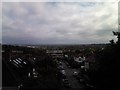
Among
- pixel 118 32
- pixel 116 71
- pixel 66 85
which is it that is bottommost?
pixel 66 85

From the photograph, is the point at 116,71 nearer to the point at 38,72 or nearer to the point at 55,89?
the point at 55,89

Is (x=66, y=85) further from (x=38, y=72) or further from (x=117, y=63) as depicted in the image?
(x=117, y=63)

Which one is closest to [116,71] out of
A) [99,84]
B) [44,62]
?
[99,84]

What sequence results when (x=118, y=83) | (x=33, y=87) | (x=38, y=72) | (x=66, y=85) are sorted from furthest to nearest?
1. (x=38, y=72)
2. (x=66, y=85)
3. (x=33, y=87)
4. (x=118, y=83)

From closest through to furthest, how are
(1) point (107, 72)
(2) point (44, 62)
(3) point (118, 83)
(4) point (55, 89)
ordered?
(3) point (118, 83), (1) point (107, 72), (4) point (55, 89), (2) point (44, 62)

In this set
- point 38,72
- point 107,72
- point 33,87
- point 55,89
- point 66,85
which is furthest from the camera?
point 38,72

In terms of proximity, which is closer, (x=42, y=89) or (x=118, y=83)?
(x=118, y=83)

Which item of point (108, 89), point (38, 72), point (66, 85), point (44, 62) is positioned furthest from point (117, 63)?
point (44, 62)

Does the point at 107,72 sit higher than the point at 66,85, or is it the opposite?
the point at 107,72

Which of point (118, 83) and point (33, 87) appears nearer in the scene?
point (118, 83)
